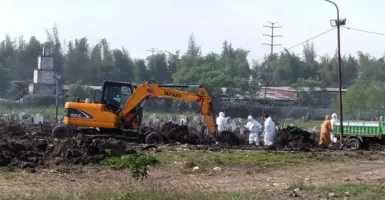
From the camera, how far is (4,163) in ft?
71.7

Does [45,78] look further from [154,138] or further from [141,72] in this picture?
[154,138]

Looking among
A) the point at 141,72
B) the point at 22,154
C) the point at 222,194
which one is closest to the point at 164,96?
the point at 22,154

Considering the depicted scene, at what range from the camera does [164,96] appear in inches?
1374

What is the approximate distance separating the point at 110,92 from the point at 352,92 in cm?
5212

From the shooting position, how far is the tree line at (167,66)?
333 ft

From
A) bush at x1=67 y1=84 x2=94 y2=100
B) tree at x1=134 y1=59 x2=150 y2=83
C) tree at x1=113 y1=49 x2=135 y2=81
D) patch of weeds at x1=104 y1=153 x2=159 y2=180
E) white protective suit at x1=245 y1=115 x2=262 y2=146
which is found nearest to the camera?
patch of weeds at x1=104 y1=153 x2=159 y2=180

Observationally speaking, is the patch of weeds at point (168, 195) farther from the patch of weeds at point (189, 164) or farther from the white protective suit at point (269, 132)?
the white protective suit at point (269, 132)

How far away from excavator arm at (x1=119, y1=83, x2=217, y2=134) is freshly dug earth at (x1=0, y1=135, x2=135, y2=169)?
8.82 metres

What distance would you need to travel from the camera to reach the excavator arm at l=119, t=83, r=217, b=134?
3425cm

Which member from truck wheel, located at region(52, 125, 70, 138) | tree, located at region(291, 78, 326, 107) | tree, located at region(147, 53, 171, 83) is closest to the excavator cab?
truck wheel, located at region(52, 125, 70, 138)

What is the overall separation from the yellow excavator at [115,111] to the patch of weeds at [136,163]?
1062 centimetres

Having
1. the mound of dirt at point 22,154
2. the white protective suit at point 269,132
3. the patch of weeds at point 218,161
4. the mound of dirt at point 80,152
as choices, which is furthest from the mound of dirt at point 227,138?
the mound of dirt at point 22,154

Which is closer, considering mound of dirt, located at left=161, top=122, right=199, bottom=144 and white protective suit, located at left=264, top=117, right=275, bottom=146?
white protective suit, located at left=264, top=117, right=275, bottom=146

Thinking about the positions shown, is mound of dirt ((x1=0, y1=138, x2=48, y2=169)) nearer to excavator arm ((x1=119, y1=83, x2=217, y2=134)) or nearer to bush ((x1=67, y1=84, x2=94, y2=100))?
excavator arm ((x1=119, y1=83, x2=217, y2=134))
